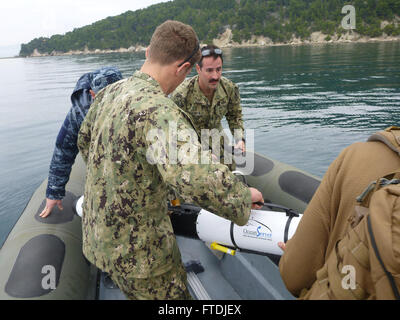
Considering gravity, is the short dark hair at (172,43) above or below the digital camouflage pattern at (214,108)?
above

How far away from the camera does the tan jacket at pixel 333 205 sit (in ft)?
3.08

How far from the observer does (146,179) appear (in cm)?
147

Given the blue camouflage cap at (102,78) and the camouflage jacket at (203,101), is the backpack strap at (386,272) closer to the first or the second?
the blue camouflage cap at (102,78)

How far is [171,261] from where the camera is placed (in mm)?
1748

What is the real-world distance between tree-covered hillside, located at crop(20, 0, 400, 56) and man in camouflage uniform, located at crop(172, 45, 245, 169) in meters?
59.2

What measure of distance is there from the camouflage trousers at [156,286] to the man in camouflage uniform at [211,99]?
6.94 feet

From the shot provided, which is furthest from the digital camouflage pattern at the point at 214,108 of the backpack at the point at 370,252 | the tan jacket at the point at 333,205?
the backpack at the point at 370,252

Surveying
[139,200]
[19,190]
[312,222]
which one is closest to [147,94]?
[139,200]

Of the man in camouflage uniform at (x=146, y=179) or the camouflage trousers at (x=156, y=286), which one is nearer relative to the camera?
the man in camouflage uniform at (x=146, y=179)

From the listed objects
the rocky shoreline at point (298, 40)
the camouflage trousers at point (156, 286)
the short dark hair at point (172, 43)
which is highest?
the rocky shoreline at point (298, 40)

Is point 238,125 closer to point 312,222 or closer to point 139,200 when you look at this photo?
point 139,200

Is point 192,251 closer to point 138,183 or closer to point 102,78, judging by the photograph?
point 102,78

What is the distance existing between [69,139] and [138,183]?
111 centimetres

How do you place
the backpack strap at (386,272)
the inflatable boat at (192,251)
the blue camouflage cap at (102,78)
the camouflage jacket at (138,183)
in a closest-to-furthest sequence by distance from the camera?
the backpack strap at (386,272), the camouflage jacket at (138,183), the inflatable boat at (192,251), the blue camouflage cap at (102,78)
